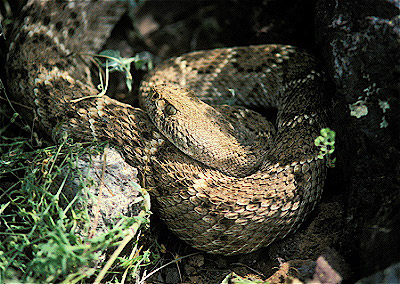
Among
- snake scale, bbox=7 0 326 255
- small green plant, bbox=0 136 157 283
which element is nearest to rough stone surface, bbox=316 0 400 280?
snake scale, bbox=7 0 326 255

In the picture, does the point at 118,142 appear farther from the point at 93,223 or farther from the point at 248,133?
the point at 248,133

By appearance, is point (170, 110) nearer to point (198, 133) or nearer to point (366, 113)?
point (198, 133)

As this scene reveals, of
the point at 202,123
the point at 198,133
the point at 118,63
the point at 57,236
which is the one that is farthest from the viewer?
the point at 118,63

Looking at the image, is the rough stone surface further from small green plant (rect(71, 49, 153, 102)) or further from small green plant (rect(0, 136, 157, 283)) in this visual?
small green plant (rect(71, 49, 153, 102))

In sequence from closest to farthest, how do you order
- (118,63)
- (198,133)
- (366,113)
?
1. (366,113)
2. (198,133)
3. (118,63)

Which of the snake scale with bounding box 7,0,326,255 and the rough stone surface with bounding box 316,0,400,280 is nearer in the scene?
the rough stone surface with bounding box 316,0,400,280

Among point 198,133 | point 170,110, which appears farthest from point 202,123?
point 170,110

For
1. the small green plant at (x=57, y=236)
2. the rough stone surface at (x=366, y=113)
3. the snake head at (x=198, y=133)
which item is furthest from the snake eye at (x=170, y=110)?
the rough stone surface at (x=366, y=113)

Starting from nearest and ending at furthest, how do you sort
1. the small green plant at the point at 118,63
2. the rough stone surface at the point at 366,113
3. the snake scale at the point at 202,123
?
the rough stone surface at the point at 366,113
the snake scale at the point at 202,123
the small green plant at the point at 118,63

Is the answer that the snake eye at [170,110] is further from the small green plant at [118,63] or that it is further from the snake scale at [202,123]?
the small green plant at [118,63]
